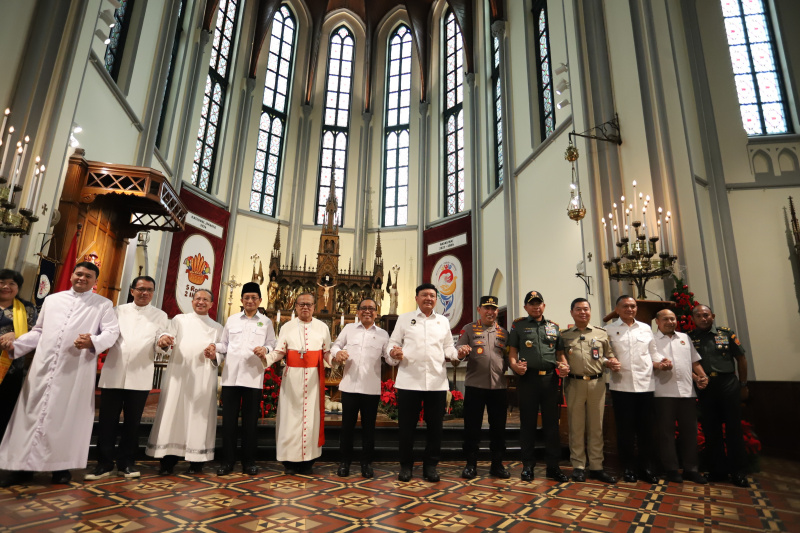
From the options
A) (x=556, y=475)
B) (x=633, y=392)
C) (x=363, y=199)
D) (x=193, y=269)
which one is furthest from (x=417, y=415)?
(x=363, y=199)

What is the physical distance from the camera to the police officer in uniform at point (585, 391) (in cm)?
354

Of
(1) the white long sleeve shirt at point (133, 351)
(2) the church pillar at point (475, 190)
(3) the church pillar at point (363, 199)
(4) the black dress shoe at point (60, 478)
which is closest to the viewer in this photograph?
(4) the black dress shoe at point (60, 478)

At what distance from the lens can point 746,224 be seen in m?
6.79

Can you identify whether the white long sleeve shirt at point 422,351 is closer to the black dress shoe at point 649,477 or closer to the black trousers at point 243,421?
the black trousers at point 243,421

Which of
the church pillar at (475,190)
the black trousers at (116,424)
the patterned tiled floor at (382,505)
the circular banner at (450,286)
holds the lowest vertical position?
the patterned tiled floor at (382,505)

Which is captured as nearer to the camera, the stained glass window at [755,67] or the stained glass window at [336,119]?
the stained glass window at [755,67]

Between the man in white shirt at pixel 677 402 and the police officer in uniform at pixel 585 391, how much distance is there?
0.48m

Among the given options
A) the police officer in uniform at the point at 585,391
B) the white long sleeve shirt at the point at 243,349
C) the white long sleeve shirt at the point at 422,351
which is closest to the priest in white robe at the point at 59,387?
the white long sleeve shirt at the point at 243,349

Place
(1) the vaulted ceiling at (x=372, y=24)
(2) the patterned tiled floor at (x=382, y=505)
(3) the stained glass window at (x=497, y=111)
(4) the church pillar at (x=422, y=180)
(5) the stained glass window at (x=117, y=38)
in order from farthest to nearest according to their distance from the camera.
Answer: (4) the church pillar at (x=422, y=180) → (1) the vaulted ceiling at (x=372, y=24) → (3) the stained glass window at (x=497, y=111) → (5) the stained glass window at (x=117, y=38) → (2) the patterned tiled floor at (x=382, y=505)

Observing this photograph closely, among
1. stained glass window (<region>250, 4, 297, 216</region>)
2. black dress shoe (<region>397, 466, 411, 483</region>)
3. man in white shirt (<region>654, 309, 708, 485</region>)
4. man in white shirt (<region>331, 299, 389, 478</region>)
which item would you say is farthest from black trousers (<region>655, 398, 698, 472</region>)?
stained glass window (<region>250, 4, 297, 216</region>)

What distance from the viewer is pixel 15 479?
2.90m

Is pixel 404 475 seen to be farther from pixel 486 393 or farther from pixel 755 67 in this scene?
pixel 755 67

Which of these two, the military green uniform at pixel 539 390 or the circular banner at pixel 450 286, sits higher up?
the circular banner at pixel 450 286

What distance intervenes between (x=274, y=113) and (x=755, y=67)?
12.7 meters
